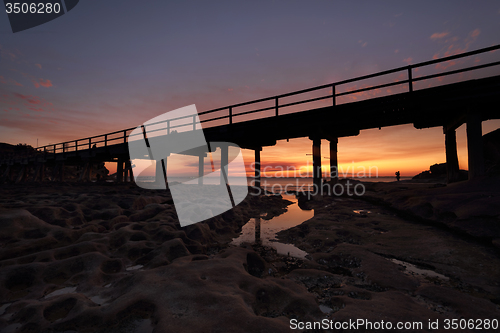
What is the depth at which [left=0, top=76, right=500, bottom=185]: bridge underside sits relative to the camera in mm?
7961

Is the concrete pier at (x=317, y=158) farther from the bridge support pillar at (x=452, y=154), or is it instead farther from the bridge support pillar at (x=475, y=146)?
the bridge support pillar at (x=452, y=154)

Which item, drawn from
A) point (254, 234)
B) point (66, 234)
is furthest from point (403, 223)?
point (66, 234)

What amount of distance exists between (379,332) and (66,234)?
6.29 metres

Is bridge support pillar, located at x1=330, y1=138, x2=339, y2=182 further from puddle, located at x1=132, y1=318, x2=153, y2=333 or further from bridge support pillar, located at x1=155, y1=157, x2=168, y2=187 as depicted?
bridge support pillar, located at x1=155, y1=157, x2=168, y2=187

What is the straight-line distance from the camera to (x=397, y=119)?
1055 cm

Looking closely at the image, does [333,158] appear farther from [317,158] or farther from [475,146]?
[475,146]

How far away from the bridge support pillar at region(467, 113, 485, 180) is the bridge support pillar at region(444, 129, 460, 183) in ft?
8.60

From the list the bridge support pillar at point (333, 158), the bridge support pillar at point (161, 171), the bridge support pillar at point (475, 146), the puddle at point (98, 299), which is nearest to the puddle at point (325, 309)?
the puddle at point (98, 299)

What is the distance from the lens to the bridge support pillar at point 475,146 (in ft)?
25.3

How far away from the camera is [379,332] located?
2.21 meters

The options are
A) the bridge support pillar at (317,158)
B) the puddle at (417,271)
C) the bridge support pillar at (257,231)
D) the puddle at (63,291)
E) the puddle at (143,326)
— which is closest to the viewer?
the puddle at (143,326)

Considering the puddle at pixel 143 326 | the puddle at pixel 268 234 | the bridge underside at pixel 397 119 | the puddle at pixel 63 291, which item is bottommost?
the puddle at pixel 268 234

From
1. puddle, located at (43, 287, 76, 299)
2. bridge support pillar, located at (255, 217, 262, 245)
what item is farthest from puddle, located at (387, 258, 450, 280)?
puddle, located at (43, 287, 76, 299)

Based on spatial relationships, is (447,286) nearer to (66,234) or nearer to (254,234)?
(254,234)
